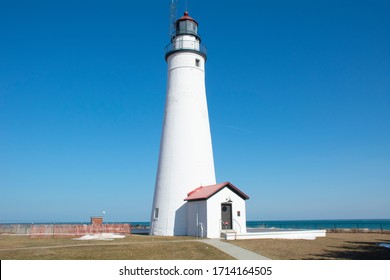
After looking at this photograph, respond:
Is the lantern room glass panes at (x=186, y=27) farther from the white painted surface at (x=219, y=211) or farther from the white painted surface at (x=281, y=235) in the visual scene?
the white painted surface at (x=281, y=235)

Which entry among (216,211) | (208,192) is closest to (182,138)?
(208,192)

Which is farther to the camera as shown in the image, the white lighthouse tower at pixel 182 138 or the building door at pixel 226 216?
the white lighthouse tower at pixel 182 138

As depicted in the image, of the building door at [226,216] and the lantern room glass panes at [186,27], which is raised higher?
the lantern room glass panes at [186,27]

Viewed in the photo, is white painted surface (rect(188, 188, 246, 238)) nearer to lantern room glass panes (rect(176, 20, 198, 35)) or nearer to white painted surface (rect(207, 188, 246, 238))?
white painted surface (rect(207, 188, 246, 238))

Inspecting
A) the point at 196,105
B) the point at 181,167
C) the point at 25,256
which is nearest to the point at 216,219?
the point at 181,167

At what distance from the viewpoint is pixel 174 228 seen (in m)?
24.5

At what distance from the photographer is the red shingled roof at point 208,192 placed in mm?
22672

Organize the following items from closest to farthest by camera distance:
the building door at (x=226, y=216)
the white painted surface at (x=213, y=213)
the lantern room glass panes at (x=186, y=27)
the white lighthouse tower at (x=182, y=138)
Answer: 1. the white painted surface at (x=213, y=213)
2. the building door at (x=226, y=216)
3. the white lighthouse tower at (x=182, y=138)
4. the lantern room glass panes at (x=186, y=27)

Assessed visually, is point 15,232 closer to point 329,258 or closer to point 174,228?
point 174,228

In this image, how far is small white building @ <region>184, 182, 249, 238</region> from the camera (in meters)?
22.5

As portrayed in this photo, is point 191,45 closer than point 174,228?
No

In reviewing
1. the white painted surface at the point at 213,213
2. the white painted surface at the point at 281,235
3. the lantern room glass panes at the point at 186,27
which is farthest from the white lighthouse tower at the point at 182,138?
the white painted surface at the point at 281,235

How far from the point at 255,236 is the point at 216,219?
2771 mm

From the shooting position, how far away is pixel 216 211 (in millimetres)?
22812
